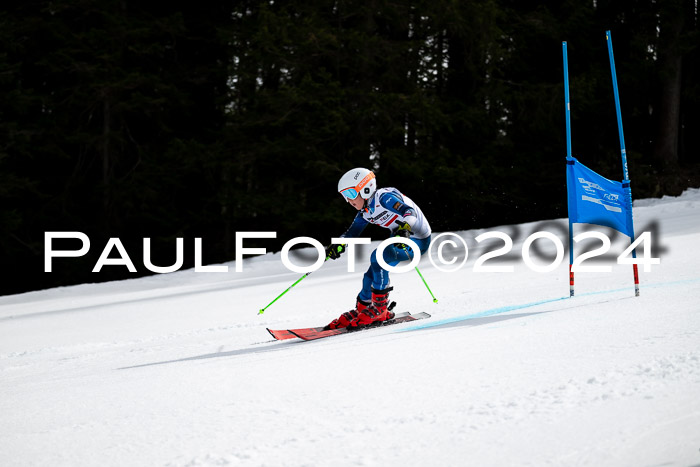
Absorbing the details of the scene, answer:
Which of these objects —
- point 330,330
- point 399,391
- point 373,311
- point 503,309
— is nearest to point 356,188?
point 373,311

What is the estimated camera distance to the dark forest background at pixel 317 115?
18.8 m

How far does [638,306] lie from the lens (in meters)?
5.27

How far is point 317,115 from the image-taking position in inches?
749

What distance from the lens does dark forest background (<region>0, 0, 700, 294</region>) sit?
61.8 feet

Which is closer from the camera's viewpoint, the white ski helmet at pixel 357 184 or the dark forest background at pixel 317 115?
the white ski helmet at pixel 357 184

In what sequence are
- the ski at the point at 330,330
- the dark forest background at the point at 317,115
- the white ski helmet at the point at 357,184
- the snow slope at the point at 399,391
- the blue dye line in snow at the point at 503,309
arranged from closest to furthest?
the snow slope at the point at 399,391 < the blue dye line in snow at the point at 503,309 < the ski at the point at 330,330 < the white ski helmet at the point at 357,184 < the dark forest background at the point at 317,115

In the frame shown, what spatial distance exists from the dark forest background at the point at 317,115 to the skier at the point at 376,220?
1220 centimetres

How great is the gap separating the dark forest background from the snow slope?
1210 cm

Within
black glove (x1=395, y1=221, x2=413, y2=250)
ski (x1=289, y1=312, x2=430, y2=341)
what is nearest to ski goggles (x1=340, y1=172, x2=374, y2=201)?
black glove (x1=395, y1=221, x2=413, y2=250)

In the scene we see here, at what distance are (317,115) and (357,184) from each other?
12926 millimetres

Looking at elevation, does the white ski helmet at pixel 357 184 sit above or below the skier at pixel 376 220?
above

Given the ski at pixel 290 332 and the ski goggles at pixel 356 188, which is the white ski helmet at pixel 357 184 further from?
the ski at pixel 290 332

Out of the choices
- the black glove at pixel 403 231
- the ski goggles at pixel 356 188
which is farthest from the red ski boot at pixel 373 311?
the ski goggles at pixel 356 188

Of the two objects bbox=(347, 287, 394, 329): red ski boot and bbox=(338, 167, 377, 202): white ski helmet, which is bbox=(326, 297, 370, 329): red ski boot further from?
bbox=(338, 167, 377, 202): white ski helmet
